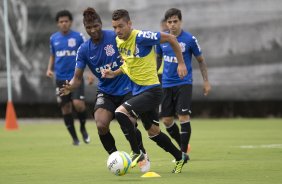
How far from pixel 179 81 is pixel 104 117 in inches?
97.2

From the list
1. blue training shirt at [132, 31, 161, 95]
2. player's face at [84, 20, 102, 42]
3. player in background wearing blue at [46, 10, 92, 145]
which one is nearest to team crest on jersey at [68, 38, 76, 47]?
player in background wearing blue at [46, 10, 92, 145]

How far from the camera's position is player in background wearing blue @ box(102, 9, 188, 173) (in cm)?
1050

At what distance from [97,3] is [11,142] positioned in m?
8.18

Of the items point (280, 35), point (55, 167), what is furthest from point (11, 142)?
point (280, 35)

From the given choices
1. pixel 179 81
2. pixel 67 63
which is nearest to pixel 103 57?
pixel 179 81

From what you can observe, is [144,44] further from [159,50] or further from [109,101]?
[159,50]

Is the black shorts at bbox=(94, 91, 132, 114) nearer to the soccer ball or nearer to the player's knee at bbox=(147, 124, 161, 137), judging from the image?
the player's knee at bbox=(147, 124, 161, 137)

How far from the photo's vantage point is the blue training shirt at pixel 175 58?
1315cm

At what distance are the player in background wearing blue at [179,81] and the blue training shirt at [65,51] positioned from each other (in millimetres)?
3815

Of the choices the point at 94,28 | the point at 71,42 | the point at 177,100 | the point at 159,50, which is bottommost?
A: the point at 177,100

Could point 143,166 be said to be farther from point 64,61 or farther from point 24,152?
point 64,61

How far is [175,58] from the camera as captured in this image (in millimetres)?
13469

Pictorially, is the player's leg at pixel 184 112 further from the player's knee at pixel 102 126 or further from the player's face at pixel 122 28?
the player's face at pixel 122 28

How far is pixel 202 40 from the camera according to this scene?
24.0 m
